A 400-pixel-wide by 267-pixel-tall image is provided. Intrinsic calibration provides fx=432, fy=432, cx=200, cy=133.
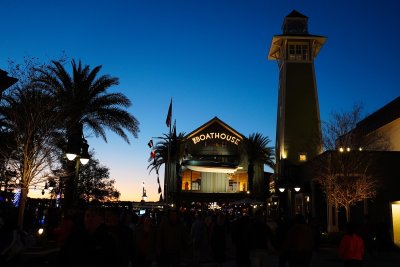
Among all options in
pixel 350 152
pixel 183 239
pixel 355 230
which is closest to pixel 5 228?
pixel 183 239

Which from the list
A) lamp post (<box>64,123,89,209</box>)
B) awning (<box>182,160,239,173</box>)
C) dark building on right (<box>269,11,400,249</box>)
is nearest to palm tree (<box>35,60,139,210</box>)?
lamp post (<box>64,123,89,209</box>)

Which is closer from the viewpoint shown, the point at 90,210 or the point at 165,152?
the point at 90,210

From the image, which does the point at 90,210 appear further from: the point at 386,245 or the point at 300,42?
the point at 300,42

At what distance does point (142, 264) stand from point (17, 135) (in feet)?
40.0

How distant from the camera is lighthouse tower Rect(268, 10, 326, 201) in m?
43.9

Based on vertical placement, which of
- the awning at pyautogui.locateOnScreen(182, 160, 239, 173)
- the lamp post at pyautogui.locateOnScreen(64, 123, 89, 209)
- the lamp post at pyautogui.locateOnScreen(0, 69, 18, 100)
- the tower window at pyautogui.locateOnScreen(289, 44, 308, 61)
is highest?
the tower window at pyautogui.locateOnScreen(289, 44, 308, 61)

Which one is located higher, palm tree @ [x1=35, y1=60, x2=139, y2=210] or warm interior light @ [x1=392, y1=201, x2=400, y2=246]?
palm tree @ [x1=35, y1=60, x2=139, y2=210]

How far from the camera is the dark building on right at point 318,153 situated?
27.0 meters

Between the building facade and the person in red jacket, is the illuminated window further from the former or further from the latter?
the person in red jacket

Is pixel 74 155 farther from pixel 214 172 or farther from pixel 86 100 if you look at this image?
pixel 214 172

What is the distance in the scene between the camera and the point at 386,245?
69.6ft

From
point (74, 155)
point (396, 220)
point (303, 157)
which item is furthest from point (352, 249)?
point (303, 157)

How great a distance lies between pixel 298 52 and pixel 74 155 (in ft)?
119

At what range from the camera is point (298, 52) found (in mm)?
47250
